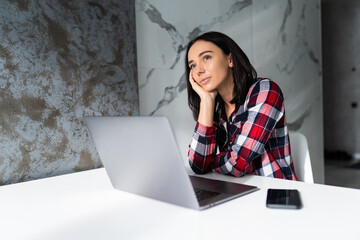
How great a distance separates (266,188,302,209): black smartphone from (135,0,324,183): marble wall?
889mm

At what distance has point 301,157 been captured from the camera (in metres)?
1.21

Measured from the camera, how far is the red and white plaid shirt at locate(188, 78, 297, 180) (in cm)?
103

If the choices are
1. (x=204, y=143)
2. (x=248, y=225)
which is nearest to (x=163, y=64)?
(x=204, y=143)

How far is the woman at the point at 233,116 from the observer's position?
1048 mm

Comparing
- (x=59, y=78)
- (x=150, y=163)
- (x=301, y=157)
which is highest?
(x=59, y=78)

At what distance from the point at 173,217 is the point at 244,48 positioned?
1.57 metres

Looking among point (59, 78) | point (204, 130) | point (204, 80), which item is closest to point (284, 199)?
point (204, 130)

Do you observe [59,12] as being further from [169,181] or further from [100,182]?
[169,181]

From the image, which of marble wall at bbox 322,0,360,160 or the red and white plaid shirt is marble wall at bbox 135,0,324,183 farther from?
marble wall at bbox 322,0,360,160

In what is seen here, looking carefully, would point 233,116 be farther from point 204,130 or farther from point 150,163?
point 150,163

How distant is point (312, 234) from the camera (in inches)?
20.9

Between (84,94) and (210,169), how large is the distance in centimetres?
57

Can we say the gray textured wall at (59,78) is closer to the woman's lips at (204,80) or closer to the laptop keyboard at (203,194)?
the woman's lips at (204,80)

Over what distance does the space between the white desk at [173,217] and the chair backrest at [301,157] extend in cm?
36
